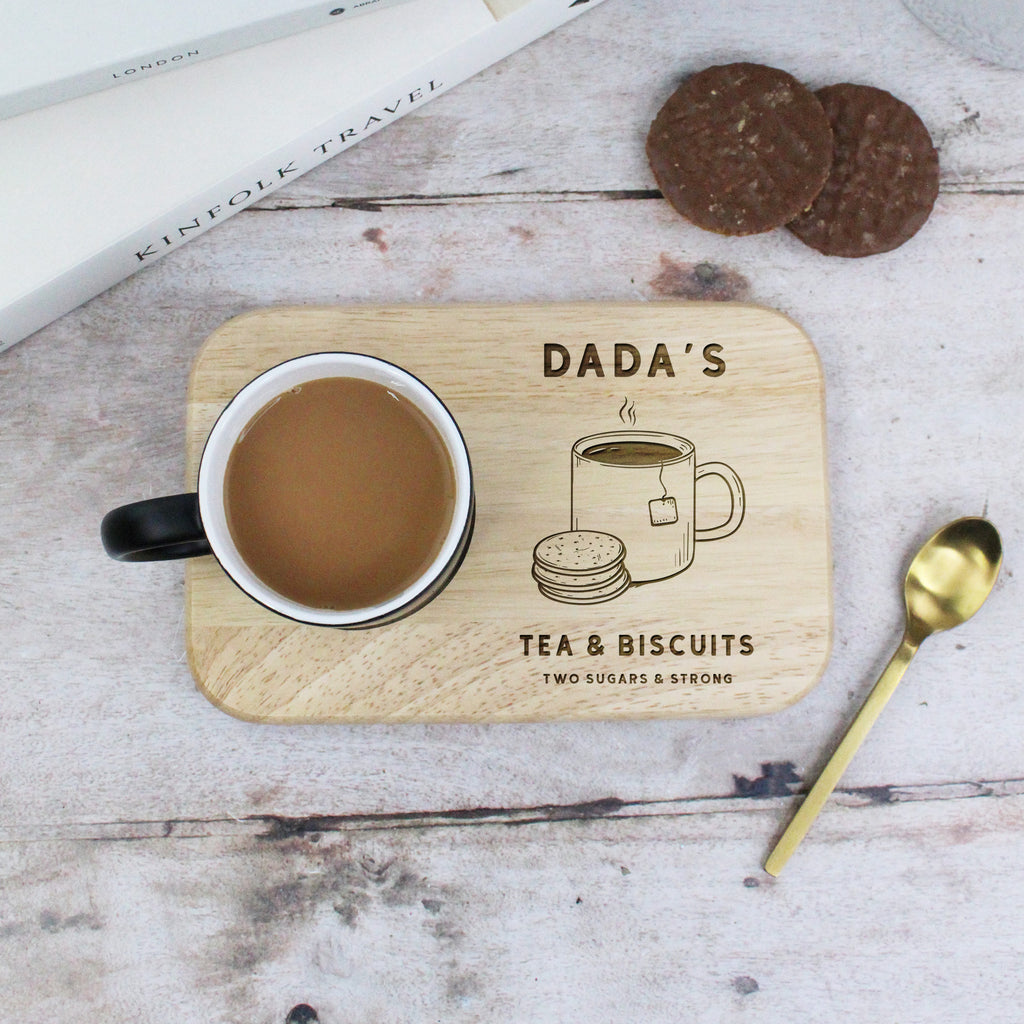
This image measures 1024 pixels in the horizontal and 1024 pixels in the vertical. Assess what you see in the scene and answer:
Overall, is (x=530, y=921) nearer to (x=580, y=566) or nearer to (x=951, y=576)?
(x=580, y=566)

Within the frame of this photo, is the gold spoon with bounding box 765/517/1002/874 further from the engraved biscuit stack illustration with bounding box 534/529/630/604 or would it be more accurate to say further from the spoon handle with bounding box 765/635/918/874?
the engraved biscuit stack illustration with bounding box 534/529/630/604

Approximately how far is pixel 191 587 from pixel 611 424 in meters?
0.39

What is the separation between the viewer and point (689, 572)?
2.49ft

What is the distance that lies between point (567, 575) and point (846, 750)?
32 cm

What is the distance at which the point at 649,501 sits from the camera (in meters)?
0.76

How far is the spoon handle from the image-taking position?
2.64 ft

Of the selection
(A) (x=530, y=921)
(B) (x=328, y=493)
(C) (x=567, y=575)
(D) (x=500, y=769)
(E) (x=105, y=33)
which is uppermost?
(E) (x=105, y=33)

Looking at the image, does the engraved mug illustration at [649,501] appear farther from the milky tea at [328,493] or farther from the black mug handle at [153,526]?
the black mug handle at [153,526]

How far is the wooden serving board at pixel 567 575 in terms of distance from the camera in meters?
0.76

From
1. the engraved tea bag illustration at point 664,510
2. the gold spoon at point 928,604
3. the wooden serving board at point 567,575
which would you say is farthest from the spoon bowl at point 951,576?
the engraved tea bag illustration at point 664,510

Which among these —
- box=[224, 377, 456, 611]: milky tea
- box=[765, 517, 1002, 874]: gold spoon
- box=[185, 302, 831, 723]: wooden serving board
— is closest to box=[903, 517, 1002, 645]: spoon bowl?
box=[765, 517, 1002, 874]: gold spoon

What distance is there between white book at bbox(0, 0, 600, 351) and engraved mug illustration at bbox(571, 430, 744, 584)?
1.25 feet

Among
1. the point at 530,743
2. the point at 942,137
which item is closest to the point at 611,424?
the point at 530,743

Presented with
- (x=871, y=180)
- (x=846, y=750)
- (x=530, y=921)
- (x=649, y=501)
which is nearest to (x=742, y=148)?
(x=871, y=180)
